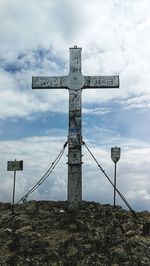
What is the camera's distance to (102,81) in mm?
19875

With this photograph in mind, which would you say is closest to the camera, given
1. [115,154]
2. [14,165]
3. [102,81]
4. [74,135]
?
[74,135]

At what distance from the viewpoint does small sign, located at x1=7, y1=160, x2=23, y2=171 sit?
20.3 m

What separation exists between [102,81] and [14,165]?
5.34 metres

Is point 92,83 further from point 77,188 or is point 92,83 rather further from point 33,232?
point 33,232

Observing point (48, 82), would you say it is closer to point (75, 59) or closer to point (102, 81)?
point (75, 59)

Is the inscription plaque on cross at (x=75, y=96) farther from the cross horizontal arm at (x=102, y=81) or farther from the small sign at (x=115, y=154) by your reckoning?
the small sign at (x=115, y=154)

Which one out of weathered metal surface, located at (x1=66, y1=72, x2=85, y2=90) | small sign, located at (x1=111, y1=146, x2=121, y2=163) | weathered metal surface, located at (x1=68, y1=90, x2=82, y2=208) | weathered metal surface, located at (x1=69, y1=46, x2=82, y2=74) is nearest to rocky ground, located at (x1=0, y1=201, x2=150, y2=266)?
weathered metal surface, located at (x1=68, y1=90, x2=82, y2=208)

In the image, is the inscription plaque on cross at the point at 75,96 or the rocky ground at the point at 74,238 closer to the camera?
the rocky ground at the point at 74,238

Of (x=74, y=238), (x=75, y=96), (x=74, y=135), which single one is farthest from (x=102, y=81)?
(x=74, y=238)

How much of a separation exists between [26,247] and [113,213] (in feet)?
13.8

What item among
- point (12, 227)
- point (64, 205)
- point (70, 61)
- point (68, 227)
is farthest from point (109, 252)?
point (70, 61)

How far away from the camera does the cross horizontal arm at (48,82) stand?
19.8 meters

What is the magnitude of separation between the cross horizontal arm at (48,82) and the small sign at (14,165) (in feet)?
11.2

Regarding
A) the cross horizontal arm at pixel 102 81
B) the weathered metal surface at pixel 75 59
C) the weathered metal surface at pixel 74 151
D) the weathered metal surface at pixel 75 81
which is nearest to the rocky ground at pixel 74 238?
the weathered metal surface at pixel 74 151
